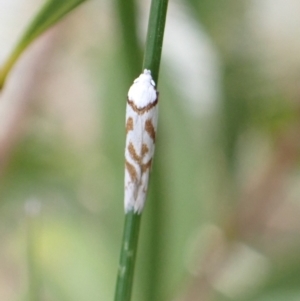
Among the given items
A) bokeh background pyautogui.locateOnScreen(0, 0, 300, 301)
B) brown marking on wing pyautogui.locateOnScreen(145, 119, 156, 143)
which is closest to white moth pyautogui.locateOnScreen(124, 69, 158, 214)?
brown marking on wing pyautogui.locateOnScreen(145, 119, 156, 143)

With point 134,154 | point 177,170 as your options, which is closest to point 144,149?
point 134,154

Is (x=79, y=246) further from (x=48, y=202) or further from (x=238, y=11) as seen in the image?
(x=238, y=11)

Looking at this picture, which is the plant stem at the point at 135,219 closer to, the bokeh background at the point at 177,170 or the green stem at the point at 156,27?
the green stem at the point at 156,27

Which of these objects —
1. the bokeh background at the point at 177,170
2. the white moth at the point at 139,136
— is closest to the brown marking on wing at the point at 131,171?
the white moth at the point at 139,136

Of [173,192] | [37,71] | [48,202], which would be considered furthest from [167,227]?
[37,71]

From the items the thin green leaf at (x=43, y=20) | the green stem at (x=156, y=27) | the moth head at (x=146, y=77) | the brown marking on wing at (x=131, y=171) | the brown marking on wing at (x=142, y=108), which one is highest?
the thin green leaf at (x=43, y=20)

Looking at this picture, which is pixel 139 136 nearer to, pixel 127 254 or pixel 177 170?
pixel 127 254
